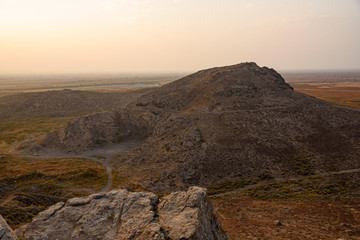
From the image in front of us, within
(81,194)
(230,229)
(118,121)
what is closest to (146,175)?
(81,194)

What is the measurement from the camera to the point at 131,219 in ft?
53.9

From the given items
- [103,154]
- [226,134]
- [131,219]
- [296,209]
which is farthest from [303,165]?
[103,154]

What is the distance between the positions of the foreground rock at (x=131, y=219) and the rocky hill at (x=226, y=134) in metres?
20.5

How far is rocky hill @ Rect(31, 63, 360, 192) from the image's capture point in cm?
4084

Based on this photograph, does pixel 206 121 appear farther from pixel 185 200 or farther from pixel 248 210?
pixel 185 200

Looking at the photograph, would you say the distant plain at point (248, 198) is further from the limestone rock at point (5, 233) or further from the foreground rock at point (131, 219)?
the limestone rock at point (5, 233)

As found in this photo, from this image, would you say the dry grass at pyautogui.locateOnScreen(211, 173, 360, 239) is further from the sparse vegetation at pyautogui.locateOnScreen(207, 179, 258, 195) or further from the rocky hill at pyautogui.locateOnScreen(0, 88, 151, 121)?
the rocky hill at pyautogui.locateOnScreen(0, 88, 151, 121)

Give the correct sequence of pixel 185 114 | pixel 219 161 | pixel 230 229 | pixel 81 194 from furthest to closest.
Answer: pixel 185 114 < pixel 219 161 < pixel 81 194 < pixel 230 229

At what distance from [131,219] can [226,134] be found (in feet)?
118

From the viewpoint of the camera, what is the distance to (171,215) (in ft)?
52.2

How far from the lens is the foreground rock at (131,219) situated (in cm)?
1422

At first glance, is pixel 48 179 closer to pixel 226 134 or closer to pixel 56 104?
pixel 226 134

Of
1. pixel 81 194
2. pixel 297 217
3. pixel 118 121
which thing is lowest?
pixel 81 194

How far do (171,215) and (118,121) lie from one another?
195 ft
